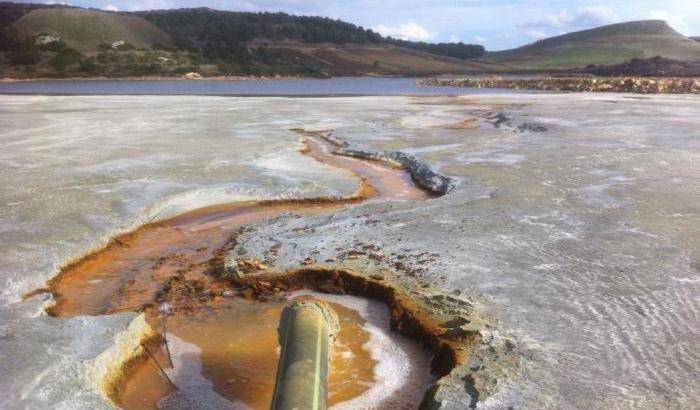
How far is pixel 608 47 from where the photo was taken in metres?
123

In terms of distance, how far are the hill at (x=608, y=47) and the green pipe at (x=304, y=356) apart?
108397 millimetres

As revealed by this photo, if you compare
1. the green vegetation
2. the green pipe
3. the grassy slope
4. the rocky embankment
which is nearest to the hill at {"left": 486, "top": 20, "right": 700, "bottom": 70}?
the green vegetation

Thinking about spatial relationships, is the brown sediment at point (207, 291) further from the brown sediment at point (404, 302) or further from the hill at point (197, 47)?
the hill at point (197, 47)

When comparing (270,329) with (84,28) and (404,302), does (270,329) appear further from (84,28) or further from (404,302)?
(84,28)

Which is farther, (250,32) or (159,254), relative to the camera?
(250,32)

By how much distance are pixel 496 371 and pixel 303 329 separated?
124 centimetres

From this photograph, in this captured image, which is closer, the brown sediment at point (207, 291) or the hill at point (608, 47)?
the brown sediment at point (207, 291)

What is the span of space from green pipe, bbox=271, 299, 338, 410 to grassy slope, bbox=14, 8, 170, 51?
341 ft

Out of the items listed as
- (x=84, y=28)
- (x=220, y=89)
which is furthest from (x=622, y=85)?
(x=84, y=28)

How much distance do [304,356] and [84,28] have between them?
114745 millimetres

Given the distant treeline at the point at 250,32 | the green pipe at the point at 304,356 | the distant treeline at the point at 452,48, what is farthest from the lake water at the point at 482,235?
the distant treeline at the point at 452,48

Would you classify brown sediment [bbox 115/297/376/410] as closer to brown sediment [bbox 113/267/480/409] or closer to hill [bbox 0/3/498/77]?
brown sediment [bbox 113/267/480/409]

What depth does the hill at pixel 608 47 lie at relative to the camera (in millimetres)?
110375

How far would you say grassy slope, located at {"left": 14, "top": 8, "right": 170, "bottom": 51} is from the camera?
9894 centimetres
